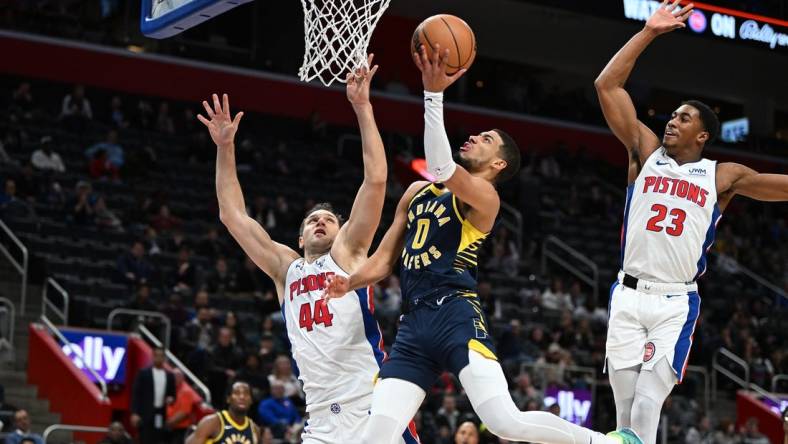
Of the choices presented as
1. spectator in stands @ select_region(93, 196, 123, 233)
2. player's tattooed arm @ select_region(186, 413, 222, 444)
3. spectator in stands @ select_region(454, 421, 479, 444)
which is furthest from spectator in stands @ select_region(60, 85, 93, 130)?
spectator in stands @ select_region(454, 421, 479, 444)

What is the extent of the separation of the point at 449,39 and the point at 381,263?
1.30 metres

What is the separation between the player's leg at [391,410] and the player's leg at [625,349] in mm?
1536

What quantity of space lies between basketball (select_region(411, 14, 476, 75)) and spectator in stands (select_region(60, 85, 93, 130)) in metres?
16.8

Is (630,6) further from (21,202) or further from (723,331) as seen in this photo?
(21,202)

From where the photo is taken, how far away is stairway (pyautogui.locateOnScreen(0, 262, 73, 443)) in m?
16.3

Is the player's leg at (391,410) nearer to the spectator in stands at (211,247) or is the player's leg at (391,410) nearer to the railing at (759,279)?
the spectator in stands at (211,247)

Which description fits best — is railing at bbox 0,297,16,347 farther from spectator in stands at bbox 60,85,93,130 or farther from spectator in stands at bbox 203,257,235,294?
spectator in stands at bbox 60,85,93,130

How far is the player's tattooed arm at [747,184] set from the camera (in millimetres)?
7656

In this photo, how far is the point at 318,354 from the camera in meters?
7.82

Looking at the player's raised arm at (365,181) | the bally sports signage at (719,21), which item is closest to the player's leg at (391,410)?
the player's raised arm at (365,181)

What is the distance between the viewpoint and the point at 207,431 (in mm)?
11867

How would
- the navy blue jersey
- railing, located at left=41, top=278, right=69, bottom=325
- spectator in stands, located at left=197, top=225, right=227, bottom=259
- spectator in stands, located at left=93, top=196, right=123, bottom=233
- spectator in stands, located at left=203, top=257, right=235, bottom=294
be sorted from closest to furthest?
the navy blue jersey, railing, located at left=41, top=278, right=69, bottom=325, spectator in stands, located at left=203, top=257, right=235, bottom=294, spectator in stands, located at left=93, top=196, right=123, bottom=233, spectator in stands, located at left=197, top=225, right=227, bottom=259

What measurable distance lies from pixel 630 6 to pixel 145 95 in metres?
11.3

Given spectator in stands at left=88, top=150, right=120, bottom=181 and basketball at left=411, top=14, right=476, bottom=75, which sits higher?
basketball at left=411, top=14, right=476, bottom=75
